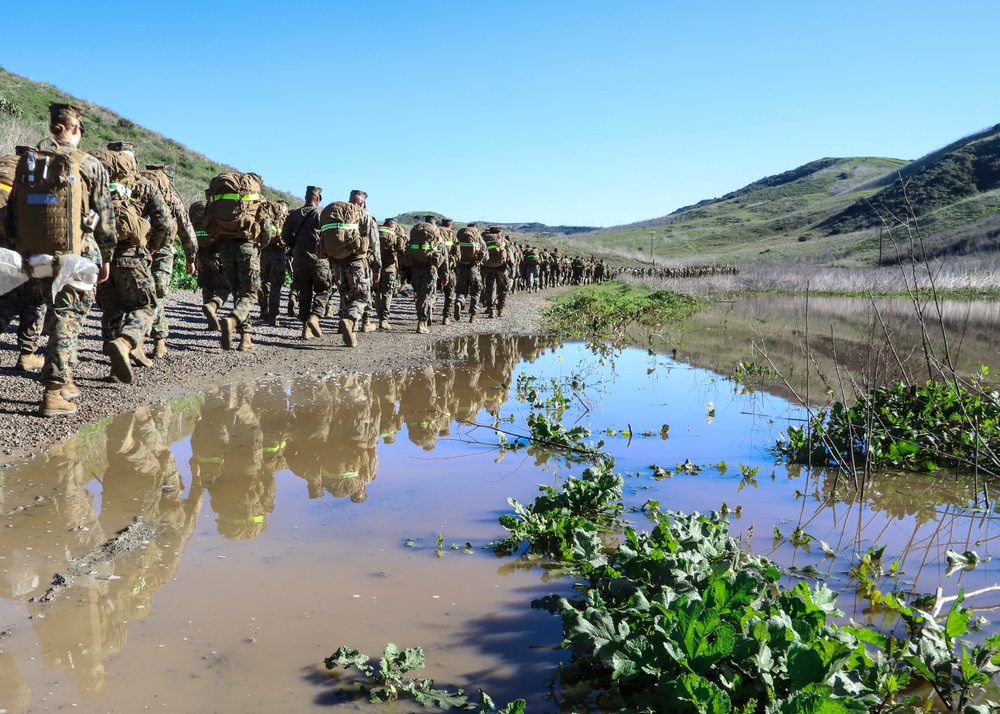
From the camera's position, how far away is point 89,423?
6047mm

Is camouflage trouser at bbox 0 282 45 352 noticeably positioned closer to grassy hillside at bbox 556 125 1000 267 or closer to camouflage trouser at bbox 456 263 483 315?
camouflage trouser at bbox 456 263 483 315

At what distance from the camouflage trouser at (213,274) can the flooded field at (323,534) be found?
3.62 metres

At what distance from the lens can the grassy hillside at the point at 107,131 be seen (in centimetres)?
3662

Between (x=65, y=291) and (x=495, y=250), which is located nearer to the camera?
(x=65, y=291)

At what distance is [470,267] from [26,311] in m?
11.3

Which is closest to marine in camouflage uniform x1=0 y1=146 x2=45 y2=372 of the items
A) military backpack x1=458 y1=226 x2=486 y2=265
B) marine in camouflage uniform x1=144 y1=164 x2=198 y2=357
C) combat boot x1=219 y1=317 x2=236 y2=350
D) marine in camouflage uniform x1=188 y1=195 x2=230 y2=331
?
marine in camouflage uniform x1=144 y1=164 x2=198 y2=357

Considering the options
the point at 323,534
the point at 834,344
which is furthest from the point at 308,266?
the point at 323,534

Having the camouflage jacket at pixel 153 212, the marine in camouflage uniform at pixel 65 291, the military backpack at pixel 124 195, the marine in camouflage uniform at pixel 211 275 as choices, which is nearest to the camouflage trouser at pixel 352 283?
the marine in camouflage uniform at pixel 211 275

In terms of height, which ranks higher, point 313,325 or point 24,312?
point 24,312

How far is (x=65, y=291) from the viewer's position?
20.4 feet

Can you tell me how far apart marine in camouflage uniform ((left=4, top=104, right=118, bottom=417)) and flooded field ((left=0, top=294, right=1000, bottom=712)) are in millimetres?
534

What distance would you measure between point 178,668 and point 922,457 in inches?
222

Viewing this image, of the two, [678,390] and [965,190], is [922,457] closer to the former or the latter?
[678,390]

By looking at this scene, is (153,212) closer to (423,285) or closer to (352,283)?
(352,283)
